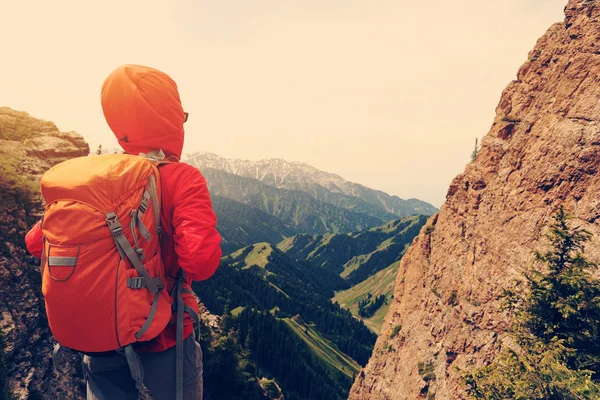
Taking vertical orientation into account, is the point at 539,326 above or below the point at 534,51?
below

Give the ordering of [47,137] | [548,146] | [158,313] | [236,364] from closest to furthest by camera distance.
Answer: [158,313] → [548,146] → [47,137] → [236,364]

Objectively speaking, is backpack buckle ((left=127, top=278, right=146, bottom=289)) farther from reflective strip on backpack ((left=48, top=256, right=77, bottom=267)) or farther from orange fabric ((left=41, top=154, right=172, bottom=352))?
reflective strip on backpack ((left=48, top=256, right=77, bottom=267))

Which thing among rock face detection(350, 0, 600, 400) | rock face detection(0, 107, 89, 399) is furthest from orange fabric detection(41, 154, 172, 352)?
rock face detection(0, 107, 89, 399)

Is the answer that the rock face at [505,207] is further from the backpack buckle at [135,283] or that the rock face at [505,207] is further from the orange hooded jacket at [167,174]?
the backpack buckle at [135,283]

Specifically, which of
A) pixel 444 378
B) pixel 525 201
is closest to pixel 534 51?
pixel 525 201

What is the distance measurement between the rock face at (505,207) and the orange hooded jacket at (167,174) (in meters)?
26.7

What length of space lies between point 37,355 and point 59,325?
3607 centimetres

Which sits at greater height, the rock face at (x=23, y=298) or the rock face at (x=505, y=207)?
the rock face at (x=505, y=207)

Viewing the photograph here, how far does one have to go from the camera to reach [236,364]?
60.5 metres

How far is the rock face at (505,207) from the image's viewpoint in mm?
28516

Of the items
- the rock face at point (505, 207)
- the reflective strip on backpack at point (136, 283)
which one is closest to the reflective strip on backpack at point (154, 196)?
the reflective strip on backpack at point (136, 283)

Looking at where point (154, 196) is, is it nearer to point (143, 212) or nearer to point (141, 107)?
point (143, 212)

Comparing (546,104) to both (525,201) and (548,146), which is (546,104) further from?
(525,201)

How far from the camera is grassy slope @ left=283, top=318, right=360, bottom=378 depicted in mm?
159125
